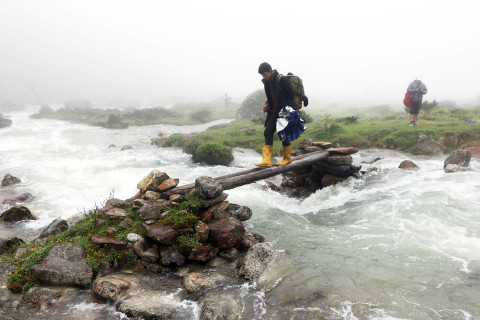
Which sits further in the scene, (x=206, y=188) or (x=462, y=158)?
(x=462, y=158)

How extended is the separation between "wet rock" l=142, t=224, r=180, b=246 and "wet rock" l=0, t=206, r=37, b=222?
22.1 feet

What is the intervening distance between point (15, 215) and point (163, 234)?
24.3ft

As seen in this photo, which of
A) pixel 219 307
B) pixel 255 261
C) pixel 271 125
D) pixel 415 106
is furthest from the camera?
pixel 415 106

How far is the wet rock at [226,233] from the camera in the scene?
695 centimetres

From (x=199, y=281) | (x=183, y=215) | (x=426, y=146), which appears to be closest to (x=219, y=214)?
(x=183, y=215)

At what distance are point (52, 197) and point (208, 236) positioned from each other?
9978mm

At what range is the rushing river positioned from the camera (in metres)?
5.26

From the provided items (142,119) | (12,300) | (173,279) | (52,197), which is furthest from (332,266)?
(142,119)

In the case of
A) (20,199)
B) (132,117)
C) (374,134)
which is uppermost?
(132,117)

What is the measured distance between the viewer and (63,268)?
5.96 metres

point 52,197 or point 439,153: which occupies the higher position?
point 439,153

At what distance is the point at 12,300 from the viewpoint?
5391 millimetres

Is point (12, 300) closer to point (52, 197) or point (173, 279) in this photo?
point (173, 279)

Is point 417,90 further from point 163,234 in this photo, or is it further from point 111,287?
point 111,287
